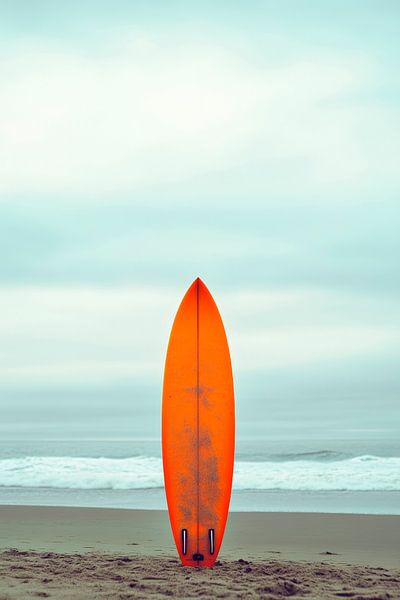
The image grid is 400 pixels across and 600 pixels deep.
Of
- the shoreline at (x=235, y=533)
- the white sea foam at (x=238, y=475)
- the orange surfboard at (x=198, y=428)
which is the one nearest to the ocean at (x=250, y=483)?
the white sea foam at (x=238, y=475)

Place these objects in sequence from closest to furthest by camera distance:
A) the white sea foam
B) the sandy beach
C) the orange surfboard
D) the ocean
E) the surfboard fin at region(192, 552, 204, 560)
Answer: the sandy beach < the surfboard fin at region(192, 552, 204, 560) < the orange surfboard < the ocean < the white sea foam

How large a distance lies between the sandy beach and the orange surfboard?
318 mm

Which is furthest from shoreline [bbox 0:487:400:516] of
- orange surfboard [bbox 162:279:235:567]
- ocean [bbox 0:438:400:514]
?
orange surfboard [bbox 162:279:235:567]

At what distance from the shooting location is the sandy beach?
419 cm

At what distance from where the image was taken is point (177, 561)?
17.5 feet

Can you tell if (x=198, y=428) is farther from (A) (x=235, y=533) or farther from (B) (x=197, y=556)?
(A) (x=235, y=533)

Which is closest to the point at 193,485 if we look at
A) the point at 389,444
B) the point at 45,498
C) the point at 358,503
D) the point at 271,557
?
the point at 271,557

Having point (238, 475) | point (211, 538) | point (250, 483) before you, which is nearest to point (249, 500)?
point (250, 483)

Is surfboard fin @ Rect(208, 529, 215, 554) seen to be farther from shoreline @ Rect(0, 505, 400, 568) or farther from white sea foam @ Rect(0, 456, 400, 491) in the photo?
white sea foam @ Rect(0, 456, 400, 491)

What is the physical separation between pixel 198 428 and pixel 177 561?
1.01 metres

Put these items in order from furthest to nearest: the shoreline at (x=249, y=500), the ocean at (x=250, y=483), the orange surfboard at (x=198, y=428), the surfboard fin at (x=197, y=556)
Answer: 1. the ocean at (x=250, y=483)
2. the shoreline at (x=249, y=500)
3. the orange surfboard at (x=198, y=428)
4. the surfboard fin at (x=197, y=556)

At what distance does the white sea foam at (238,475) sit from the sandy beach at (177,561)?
452 cm

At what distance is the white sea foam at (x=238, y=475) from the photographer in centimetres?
1304

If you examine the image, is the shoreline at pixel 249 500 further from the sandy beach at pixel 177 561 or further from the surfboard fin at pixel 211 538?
the surfboard fin at pixel 211 538
